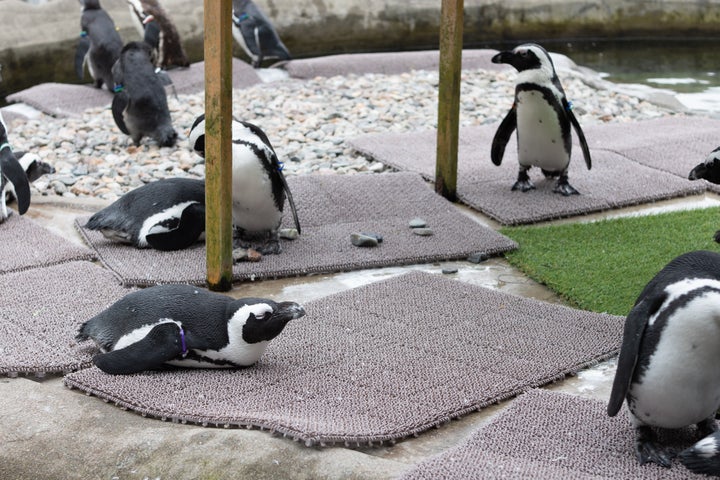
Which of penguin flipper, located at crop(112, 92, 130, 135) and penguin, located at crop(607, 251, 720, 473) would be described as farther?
penguin flipper, located at crop(112, 92, 130, 135)

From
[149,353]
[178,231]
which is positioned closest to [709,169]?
[178,231]

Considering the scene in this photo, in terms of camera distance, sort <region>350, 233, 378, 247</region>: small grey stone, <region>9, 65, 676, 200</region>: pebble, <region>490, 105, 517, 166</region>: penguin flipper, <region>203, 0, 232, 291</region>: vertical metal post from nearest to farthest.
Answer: <region>203, 0, 232, 291</region>: vertical metal post → <region>350, 233, 378, 247</region>: small grey stone → <region>490, 105, 517, 166</region>: penguin flipper → <region>9, 65, 676, 200</region>: pebble

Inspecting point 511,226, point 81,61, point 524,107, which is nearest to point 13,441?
point 511,226

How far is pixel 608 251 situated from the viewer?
434cm

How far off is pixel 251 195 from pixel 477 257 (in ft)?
3.38

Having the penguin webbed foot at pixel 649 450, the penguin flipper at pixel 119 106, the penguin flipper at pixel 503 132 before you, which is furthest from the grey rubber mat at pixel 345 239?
the penguin webbed foot at pixel 649 450

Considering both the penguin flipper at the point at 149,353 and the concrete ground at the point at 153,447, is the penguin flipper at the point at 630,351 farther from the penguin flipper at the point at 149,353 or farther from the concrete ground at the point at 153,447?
the penguin flipper at the point at 149,353

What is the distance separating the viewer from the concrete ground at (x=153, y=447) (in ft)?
7.80

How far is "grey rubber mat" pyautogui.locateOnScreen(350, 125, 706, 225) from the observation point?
16.5 ft

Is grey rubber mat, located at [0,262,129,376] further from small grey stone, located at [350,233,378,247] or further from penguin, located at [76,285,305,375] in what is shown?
small grey stone, located at [350,233,378,247]

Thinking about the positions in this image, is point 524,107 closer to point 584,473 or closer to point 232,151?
point 232,151

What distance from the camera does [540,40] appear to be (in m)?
13.0

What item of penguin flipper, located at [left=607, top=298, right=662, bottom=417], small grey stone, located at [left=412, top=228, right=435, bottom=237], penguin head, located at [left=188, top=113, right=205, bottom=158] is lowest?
small grey stone, located at [left=412, top=228, right=435, bottom=237]

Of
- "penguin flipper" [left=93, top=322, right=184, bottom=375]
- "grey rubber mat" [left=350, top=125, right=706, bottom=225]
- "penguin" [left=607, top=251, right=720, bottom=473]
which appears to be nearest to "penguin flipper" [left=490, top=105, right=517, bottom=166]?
"grey rubber mat" [left=350, top=125, right=706, bottom=225]
